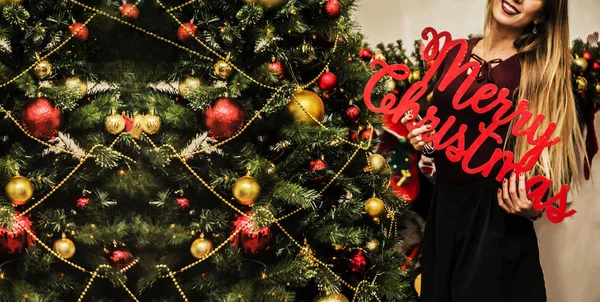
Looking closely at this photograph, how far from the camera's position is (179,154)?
→ 177cm

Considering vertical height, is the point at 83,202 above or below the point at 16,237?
above

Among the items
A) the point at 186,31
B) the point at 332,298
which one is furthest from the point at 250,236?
the point at 186,31

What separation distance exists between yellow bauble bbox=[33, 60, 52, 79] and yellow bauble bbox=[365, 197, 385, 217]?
3.45 feet

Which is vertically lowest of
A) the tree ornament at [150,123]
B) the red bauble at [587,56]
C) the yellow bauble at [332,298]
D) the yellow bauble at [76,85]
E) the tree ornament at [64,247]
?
the tree ornament at [64,247]

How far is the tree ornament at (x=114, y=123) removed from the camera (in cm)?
168

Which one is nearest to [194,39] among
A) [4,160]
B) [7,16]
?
[7,16]

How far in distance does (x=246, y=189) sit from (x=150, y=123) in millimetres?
341

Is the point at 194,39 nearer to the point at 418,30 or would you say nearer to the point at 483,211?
the point at 483,211

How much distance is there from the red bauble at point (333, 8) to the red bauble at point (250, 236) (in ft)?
2.23

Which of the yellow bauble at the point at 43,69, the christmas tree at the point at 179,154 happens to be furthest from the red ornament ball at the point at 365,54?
the yellow bauble at the point at 43,69

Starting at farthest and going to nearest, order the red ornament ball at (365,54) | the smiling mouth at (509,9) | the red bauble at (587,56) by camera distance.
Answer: the red bauble at (587,56), the red ornament ball at (365,54), the smiling mouth at (509,9)

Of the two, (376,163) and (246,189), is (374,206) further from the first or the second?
(246,189)

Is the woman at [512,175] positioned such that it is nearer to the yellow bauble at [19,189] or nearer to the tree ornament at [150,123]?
the tree ornament at [150,123]

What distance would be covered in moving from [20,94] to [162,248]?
639mm
